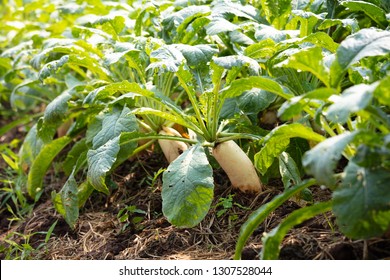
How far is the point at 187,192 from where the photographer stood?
6.76ft

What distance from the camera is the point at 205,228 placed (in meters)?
2.29

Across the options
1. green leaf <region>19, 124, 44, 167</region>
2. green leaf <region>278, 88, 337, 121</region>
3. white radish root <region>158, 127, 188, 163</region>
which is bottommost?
green leaf <region>19, 124, 44, 167</region>

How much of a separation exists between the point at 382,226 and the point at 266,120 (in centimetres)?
123

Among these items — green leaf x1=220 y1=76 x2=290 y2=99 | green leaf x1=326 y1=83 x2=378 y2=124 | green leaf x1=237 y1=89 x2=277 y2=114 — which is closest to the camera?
green leaf x1=326 y1=83 x2=378 y2=124

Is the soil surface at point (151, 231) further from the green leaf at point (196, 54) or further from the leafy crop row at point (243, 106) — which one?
the green leaf at point (196, 54)

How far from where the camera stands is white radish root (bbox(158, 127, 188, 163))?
2.59 m

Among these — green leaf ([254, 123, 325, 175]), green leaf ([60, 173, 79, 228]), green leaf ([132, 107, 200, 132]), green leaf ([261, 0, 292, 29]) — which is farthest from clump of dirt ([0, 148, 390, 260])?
green leaf ([261, 0, 292, 29])

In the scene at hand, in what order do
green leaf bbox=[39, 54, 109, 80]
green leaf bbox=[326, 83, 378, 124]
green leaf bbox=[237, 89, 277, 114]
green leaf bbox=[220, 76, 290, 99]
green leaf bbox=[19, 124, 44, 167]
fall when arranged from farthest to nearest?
green leaf bbox=[19, 124, 44, 167] < green leaf bbox=[39, 54, 109, 80] < green leaf bbox=[237, 89, 277, 114] < green leaf bbox=[220, 76, 290, 99] < green leaf bbox=[326, 83, 378, 124]

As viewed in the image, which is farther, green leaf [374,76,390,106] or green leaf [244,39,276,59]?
green leaf [244,39,276,59]

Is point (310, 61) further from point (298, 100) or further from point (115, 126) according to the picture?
point (115, 126)

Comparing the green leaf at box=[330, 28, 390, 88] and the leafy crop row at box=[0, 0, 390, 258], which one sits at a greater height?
the green leaf at box=[330, 28, 390, 88]

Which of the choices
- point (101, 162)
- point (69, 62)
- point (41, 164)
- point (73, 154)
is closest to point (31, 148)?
point (41, 164)

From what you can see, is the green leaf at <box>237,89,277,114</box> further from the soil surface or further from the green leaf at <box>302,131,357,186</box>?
the green leaf at <box>302,131,357,186</box>
